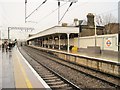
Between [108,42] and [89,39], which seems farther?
[89,39]

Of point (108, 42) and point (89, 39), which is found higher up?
point (89, 39)

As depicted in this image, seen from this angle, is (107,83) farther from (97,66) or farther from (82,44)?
(82,44)

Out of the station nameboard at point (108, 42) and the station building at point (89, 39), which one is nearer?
the station building at point (89, 39)

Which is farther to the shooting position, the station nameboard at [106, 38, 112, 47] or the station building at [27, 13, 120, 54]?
the station nameboard at [106, 38, 112, 47]

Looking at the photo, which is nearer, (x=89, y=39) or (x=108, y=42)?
(x=108, y=42)

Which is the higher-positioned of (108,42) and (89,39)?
(89,39)

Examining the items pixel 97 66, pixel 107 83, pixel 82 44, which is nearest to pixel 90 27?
pixel 82 44

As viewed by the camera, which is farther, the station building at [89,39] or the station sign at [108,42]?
the station sign at [108,42]

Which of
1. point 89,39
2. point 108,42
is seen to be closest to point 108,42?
point 108,42

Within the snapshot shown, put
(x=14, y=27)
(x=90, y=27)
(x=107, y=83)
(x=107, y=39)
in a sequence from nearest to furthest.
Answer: (x=107, y=83), (x=107, y=39), (x=90, y=27), (x=14, y=27)

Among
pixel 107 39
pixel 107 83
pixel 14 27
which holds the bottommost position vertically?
pixel 107 83

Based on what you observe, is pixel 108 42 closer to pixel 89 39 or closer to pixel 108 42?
pixel 108 42

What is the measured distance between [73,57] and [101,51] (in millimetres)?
5580

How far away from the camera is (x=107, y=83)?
1007cm
